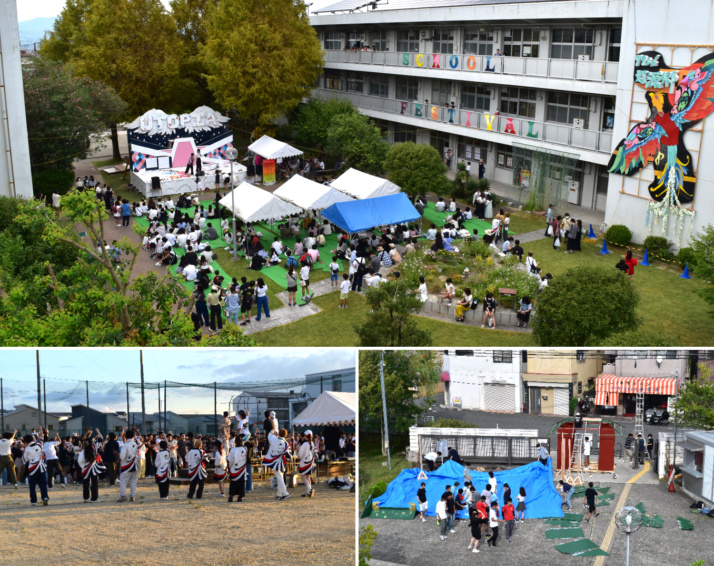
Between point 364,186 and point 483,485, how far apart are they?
18.1 metres

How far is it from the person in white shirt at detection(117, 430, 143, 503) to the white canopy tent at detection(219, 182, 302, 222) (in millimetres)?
15003

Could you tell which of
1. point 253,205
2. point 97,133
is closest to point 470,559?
point 253,205

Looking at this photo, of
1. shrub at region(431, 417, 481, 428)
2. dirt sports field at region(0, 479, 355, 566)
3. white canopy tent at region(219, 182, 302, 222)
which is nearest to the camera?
dirt sports field at region(0, 479, 355, 566)

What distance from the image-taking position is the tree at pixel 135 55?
112ft

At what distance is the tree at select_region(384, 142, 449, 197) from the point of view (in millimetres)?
26781

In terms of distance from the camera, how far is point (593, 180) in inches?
Result: 1096

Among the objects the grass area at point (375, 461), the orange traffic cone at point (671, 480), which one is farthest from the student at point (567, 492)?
the grass area at point (375, 461)

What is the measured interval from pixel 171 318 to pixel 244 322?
7.35 metres

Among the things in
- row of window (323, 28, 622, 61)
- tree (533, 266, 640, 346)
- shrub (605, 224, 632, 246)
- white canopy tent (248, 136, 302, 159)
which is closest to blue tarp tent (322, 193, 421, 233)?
shrub (605, 224, 632, 246)

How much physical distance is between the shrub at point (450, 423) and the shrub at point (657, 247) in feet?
54.7

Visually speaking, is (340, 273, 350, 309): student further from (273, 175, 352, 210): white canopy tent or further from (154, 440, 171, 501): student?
(154, 440, 171, 501): student

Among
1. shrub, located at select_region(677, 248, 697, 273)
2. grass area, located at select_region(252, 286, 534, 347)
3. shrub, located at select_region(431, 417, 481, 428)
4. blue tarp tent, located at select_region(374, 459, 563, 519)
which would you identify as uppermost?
shrub, located at select_region(431, 417, 481, 428)

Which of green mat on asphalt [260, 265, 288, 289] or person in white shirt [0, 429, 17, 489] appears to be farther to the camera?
green mat on asphalt [260, 265, 288, 289]

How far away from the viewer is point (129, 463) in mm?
8633
